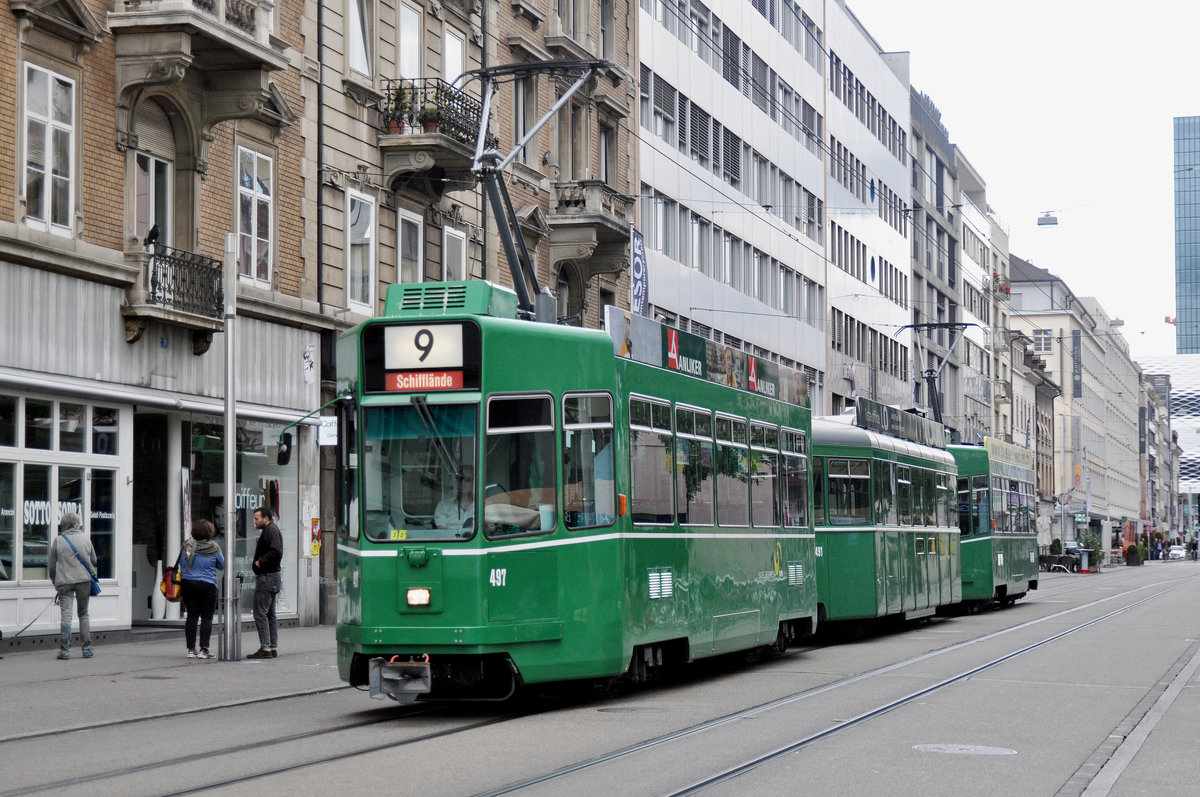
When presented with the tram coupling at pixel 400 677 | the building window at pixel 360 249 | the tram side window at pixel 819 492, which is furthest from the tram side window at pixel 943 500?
the tram coupling at pixel 400 677

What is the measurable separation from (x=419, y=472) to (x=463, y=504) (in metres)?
0.45

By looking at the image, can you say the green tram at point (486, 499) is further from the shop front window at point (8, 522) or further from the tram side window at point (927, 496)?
the tram side window at point (927, 496)

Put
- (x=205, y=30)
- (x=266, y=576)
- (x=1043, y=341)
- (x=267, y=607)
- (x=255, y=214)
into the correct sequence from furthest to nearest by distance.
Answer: (x=1043, y=341) → (x=255, y=214) → (x=205, y=30) → (x=267, y=607) → (x=266, y=576)

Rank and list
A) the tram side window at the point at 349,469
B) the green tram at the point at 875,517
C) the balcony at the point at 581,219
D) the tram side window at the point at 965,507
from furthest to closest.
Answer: the balcony at the point at 581,219 < the tram side window at the point at 965,507 < the green tram at the point at 875,517 < the tram side window at the point at 349,469

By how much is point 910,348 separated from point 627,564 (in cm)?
6236

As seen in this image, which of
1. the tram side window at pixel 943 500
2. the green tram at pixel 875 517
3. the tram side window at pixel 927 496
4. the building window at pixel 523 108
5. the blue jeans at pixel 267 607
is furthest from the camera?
the building window at pixel 523 108

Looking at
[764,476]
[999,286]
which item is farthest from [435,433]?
[999,286]

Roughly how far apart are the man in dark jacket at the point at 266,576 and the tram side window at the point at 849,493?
A: 7.17 m

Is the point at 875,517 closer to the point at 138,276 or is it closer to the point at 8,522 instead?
the point at 138,276

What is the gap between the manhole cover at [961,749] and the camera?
440 inches

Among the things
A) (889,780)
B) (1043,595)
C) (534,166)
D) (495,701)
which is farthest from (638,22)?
(889,780)

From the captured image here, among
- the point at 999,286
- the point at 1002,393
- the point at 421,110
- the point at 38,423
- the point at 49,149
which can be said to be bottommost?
the point at 38,423

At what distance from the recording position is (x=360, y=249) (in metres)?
28.6

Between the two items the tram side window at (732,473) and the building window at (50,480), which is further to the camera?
the building window at (50,480)
